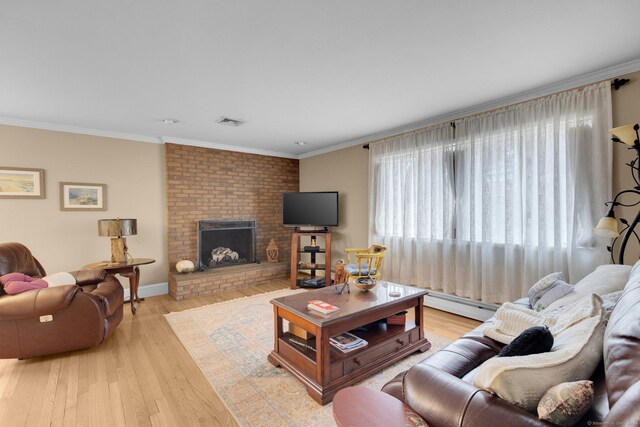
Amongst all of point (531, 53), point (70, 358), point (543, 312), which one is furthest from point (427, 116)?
point (70, 358)

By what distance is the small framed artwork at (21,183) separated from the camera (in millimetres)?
3475

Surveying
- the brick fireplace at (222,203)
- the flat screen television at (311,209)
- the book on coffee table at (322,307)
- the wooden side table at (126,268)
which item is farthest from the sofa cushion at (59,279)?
the flat screen television at (311,209)

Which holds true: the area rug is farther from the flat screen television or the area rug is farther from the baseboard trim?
the flat screen television

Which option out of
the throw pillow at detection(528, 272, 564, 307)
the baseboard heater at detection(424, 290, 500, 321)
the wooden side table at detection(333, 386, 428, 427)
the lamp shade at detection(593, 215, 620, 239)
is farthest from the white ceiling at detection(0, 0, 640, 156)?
the baseboard heater at detection(424, 290, 500, 321)

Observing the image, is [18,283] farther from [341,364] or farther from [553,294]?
[553,294]

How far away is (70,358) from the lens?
253 cm

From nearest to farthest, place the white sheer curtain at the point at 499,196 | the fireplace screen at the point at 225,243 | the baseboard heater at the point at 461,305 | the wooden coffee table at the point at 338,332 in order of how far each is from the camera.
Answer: the wooden coffee table at the point at 338,332
the white sheer curtain at the point at 499,196
the baseboard heater at the point at 461,305
the fireplace screen at the point at 225,243

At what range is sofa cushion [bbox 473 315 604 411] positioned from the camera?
0.93 meters

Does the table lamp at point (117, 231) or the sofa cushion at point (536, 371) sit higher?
the table lamp at point (117, 231)

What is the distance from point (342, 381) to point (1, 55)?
3374 mm

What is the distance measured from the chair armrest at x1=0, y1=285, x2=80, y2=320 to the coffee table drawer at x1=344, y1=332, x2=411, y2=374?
95.4 inches

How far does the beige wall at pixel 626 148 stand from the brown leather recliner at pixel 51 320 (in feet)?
15.2

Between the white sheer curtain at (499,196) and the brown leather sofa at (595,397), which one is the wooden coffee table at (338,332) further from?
the white sheer curtain at (499,196)

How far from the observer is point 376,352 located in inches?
88.6
